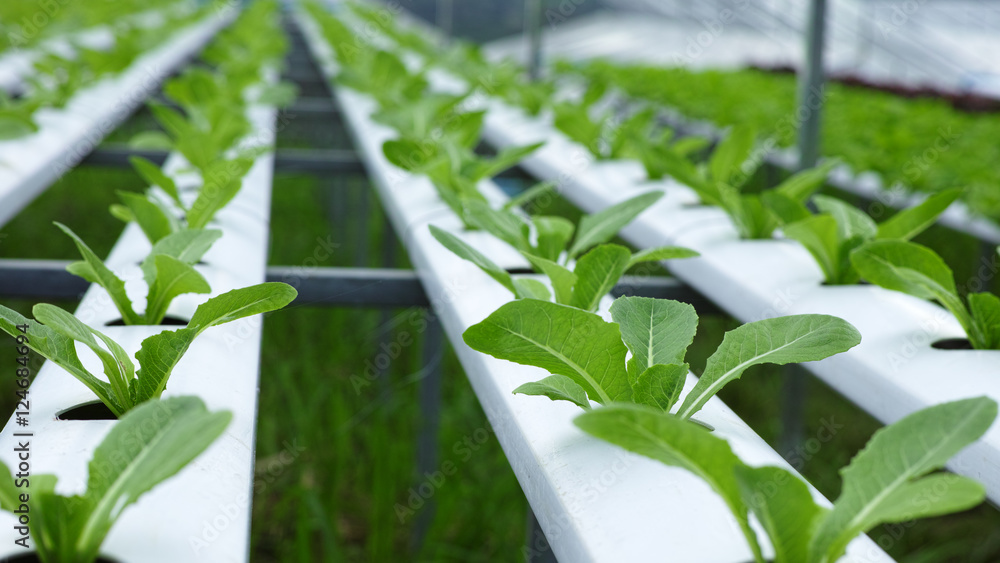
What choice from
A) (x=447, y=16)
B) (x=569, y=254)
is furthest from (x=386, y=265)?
(x=447, y=16)

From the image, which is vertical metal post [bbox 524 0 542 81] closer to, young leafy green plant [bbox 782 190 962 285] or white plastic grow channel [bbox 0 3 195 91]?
white plastic grow channel [bbox 0 3 195 91]

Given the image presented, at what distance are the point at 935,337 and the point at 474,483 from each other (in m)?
1.30

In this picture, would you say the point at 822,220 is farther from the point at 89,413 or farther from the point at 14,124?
the point at 14,124

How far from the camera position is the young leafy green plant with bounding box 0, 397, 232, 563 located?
49 cm

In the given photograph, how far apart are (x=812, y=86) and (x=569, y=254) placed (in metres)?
0.95

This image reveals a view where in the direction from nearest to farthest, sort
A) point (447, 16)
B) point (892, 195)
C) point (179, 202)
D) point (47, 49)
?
point (179, 202)
point (892, 195)
point (47, 49)
point (447, 16)

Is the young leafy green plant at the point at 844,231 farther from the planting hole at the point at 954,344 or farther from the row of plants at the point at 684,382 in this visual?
the planting hole at the point at 954,344

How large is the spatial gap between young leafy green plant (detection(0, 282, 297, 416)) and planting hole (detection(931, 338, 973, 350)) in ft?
1.98

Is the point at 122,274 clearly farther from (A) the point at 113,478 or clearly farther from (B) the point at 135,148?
(B) the point at 135,148

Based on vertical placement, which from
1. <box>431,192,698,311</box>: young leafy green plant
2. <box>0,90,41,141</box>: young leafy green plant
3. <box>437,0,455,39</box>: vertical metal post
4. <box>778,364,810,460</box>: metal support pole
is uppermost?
<box>431,192,698,311</box>: young leafy green plant

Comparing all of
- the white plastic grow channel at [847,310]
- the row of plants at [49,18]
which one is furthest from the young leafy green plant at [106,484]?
the row of plants at [49,18]

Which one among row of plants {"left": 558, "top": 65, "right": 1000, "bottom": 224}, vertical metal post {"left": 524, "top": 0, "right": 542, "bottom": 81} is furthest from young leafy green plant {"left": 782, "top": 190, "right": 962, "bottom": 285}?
vertical metal post {"left": 524, "top": 0, "right": 542, "bottom": 81}

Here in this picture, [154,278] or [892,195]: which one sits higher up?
[154,278]

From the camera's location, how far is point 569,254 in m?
1.03
